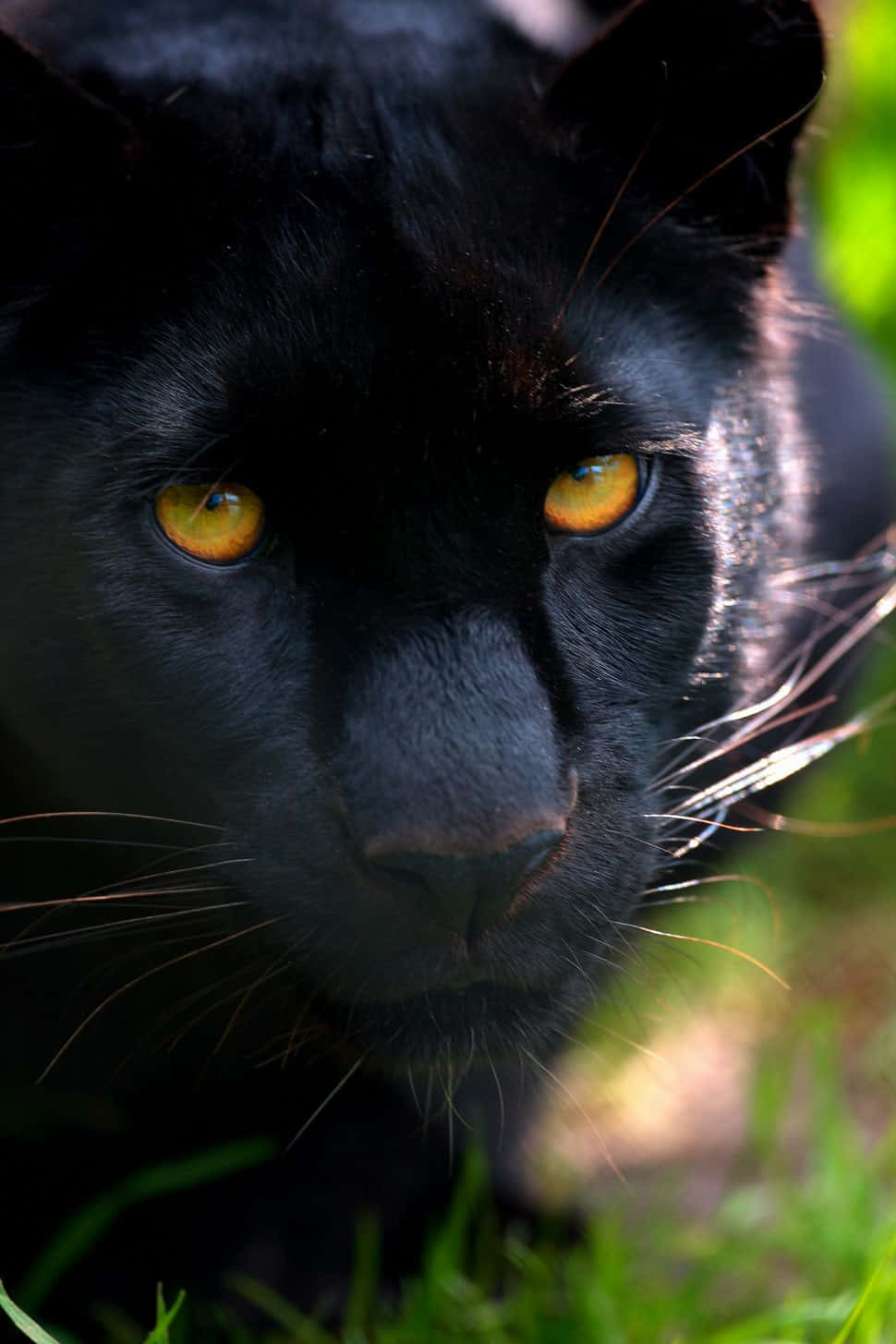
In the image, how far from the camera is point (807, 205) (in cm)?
261

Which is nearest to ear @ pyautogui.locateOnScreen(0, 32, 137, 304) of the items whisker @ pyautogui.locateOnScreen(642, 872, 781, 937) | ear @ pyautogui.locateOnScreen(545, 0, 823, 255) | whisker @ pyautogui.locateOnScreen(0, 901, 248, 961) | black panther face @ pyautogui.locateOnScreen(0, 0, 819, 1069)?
black panther face @ pyautogui.locateOnScreen(0, 0, 819, 1069)

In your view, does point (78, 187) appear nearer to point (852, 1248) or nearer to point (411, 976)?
point (411, 976)

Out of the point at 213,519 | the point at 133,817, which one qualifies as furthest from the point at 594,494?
the point at 133,817

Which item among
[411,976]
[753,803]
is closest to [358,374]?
[411,976]

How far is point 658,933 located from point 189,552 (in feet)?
1.72

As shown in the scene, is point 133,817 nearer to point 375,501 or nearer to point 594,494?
point 375,501

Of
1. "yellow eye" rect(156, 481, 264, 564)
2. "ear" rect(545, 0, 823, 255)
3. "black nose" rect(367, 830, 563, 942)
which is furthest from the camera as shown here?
"ear" rect(545, 0, 823, 255)

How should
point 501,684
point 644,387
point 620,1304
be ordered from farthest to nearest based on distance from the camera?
point 620,1304 → point 644,387 → point 501,684

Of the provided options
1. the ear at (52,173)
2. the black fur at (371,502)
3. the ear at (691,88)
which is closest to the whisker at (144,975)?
the black fur at (371,502)

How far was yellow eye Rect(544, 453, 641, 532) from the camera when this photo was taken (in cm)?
119

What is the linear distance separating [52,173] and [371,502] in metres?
0.37

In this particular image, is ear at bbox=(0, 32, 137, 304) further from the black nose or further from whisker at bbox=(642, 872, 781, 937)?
whisker at bbox=(642, 872, 781, 937)

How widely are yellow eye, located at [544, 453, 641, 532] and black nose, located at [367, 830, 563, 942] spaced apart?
0.27 metres

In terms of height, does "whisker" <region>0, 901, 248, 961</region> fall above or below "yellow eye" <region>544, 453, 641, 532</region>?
below
